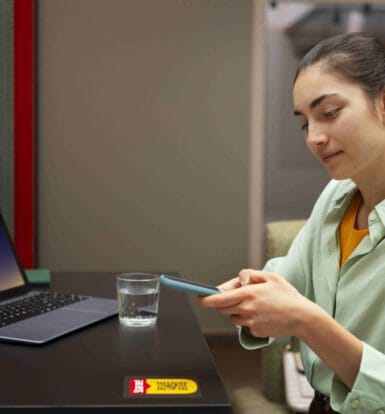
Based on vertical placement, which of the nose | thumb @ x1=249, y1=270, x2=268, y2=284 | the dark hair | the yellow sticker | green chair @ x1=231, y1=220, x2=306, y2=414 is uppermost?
the dark hair

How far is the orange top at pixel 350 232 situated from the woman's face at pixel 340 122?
0.15 metres

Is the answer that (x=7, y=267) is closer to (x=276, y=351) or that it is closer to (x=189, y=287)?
(x=189, y=287)

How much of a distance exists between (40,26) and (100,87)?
0.44m

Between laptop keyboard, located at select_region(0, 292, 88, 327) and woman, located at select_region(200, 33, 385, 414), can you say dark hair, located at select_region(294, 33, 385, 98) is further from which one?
laptop keyboard, located at select_region(0, 292, 88, 327)

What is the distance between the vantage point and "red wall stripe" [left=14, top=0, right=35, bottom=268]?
10.3 ft

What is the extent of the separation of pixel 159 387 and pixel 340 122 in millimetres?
539

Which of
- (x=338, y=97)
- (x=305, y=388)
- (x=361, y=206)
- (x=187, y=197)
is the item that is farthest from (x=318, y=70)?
(x=187, y=197)

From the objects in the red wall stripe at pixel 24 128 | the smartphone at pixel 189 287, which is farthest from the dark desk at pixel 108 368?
the red wall stripe at pixel 24 128

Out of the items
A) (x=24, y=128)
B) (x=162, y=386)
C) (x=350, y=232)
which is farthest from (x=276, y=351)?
(x=24, y=128)

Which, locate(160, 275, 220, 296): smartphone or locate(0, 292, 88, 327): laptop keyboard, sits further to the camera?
locate(0, 292, 88, 327): laptop keyboard

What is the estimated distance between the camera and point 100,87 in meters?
3.26

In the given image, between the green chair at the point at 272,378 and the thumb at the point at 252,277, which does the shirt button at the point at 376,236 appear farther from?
the green chair at the point at 272,378

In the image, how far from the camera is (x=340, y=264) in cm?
118

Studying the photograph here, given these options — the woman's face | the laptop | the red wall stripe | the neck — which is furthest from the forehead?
the red wall stripe
